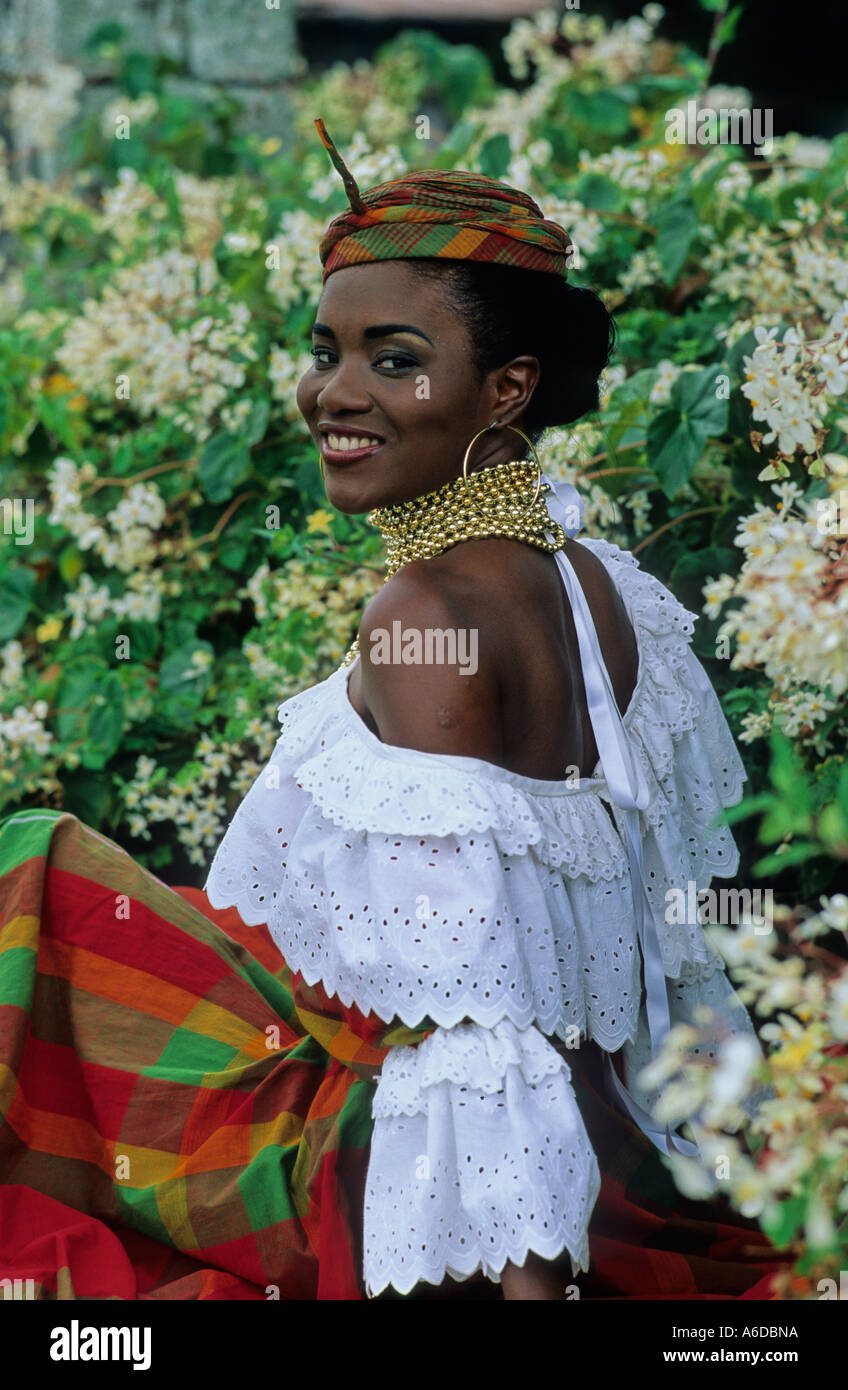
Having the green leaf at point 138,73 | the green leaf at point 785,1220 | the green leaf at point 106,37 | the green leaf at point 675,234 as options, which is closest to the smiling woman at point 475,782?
the green leaf at point 785,1220

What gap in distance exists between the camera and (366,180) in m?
3.23

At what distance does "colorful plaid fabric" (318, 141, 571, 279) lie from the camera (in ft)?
5.79

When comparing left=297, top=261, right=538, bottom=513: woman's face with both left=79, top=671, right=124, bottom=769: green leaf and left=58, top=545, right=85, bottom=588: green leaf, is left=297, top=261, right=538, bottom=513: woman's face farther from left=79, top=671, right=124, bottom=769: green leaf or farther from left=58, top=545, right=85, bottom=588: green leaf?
left=58, top=545, right=85, bottom=588: green leaf

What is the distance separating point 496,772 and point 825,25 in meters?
7.13

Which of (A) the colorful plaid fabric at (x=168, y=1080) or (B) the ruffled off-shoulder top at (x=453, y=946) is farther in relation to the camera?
(A) the colorful plaid fabric at (x=168, y=1080)

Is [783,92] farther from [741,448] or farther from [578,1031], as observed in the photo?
[578,1031]

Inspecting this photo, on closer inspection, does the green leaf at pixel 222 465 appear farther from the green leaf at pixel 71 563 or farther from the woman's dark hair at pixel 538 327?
the woman's dark hair at pixel 538 327

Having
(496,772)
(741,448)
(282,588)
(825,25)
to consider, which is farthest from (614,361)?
(825,25)

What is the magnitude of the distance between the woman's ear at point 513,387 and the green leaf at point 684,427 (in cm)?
81

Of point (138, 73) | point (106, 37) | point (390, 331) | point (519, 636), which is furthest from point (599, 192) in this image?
point (106, 37)

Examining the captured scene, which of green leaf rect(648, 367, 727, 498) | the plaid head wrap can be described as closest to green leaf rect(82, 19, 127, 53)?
green leaf rect(648, 367, 727, 498)

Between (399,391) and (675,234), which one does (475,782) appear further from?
(675,234)

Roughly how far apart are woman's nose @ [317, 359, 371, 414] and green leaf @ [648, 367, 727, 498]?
970 mm

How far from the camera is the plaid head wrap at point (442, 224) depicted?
1766 millimetres
